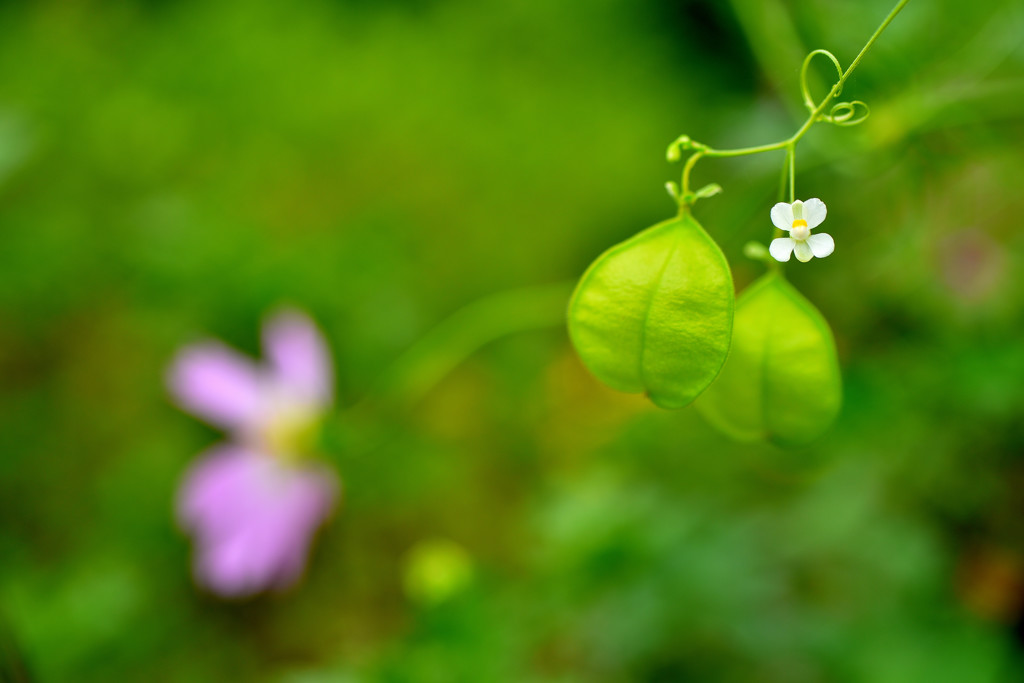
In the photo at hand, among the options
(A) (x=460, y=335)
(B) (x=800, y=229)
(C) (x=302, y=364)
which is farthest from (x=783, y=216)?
(A) (x=460, y=335)

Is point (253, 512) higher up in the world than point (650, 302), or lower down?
higher up

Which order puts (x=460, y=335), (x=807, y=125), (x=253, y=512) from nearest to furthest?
1. (x=807, y=125)
2. (x=253, y=512)
3. (x=460, y=335)

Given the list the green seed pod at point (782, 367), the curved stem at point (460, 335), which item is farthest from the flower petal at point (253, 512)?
the green seed pod at point (782, 367)

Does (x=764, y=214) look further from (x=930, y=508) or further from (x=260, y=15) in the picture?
(x=260, y=15)

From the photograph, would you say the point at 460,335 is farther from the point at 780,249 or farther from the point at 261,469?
the point at 780,249

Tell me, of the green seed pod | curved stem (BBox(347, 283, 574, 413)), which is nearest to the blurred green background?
curved stem (BBox(347, 283, 574, 413))

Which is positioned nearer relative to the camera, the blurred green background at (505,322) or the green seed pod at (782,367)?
the green seed pod at (782,367)

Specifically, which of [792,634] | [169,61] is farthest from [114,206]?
[792,634]

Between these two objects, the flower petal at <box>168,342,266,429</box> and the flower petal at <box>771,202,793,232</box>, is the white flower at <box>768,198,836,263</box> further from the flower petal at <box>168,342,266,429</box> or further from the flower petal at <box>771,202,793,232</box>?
the flower petal at <box>168,342,266,429</box>

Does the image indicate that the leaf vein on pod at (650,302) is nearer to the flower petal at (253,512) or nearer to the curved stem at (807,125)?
the curved stem at (807,125)
